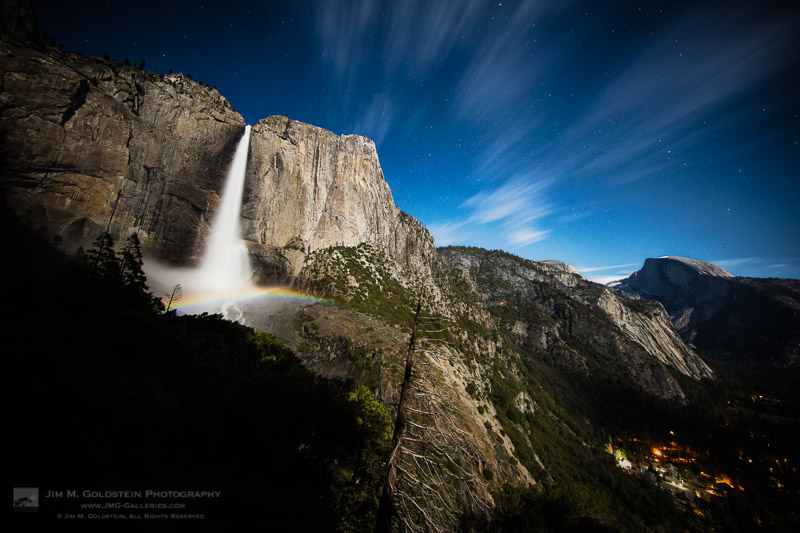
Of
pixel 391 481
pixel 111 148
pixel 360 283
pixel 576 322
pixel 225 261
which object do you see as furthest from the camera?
pixel 576 322

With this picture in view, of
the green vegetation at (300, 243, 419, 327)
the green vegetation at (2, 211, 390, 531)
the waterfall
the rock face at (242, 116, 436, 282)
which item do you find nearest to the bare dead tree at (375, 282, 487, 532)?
the green vegetation at (2, 211, 390, 531)

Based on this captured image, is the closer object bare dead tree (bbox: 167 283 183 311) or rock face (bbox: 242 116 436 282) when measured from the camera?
bare dead tree (bbox: 167 283 183 311)

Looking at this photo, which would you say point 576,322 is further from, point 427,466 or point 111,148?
point 111,148

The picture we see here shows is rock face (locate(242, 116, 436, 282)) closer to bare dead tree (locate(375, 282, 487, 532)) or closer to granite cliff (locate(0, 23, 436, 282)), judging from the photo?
granite cliff (locate(0, 23, 436, 282))

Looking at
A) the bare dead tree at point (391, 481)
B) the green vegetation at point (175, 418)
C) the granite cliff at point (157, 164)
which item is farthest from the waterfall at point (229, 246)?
the bare dead tree at point (391, 481)

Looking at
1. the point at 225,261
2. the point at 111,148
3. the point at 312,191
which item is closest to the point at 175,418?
the point at 225,261
